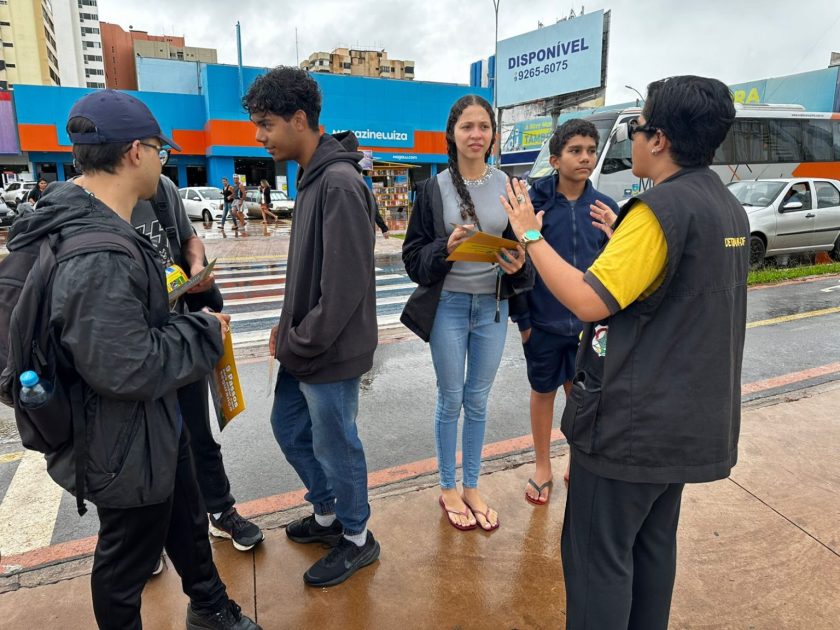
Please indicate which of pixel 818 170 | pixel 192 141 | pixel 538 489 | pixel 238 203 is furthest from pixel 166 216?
pixel 192 141

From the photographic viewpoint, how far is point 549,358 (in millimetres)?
3039

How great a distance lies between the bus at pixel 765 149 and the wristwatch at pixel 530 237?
40.3 feet

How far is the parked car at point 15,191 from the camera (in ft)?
85.7

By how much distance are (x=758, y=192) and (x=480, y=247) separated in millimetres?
11085

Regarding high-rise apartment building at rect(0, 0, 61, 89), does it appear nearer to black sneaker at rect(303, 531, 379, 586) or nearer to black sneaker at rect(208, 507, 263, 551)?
black sneaker at rect(208, 507, 263, 551)

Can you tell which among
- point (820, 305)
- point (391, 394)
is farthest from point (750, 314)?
point (391, 394)

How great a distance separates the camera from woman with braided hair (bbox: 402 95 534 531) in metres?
2.70

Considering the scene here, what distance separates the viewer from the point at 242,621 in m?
2.17

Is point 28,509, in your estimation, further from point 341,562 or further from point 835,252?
point 835,252

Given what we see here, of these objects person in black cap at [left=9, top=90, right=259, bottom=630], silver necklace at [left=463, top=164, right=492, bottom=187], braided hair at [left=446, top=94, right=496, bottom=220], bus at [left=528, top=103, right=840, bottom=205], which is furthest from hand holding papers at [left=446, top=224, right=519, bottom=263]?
bus at [left=528, top=103, right=840, bottom=205]

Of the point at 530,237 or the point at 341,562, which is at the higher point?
the point at 530,237

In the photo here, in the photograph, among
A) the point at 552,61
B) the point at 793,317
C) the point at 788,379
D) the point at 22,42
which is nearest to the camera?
the point at 788,379

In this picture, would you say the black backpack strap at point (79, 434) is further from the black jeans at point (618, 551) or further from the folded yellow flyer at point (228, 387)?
the black jeans at point (618, 551)

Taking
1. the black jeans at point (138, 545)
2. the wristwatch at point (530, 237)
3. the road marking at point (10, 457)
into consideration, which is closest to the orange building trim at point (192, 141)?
the road marking at point (10, 457)
